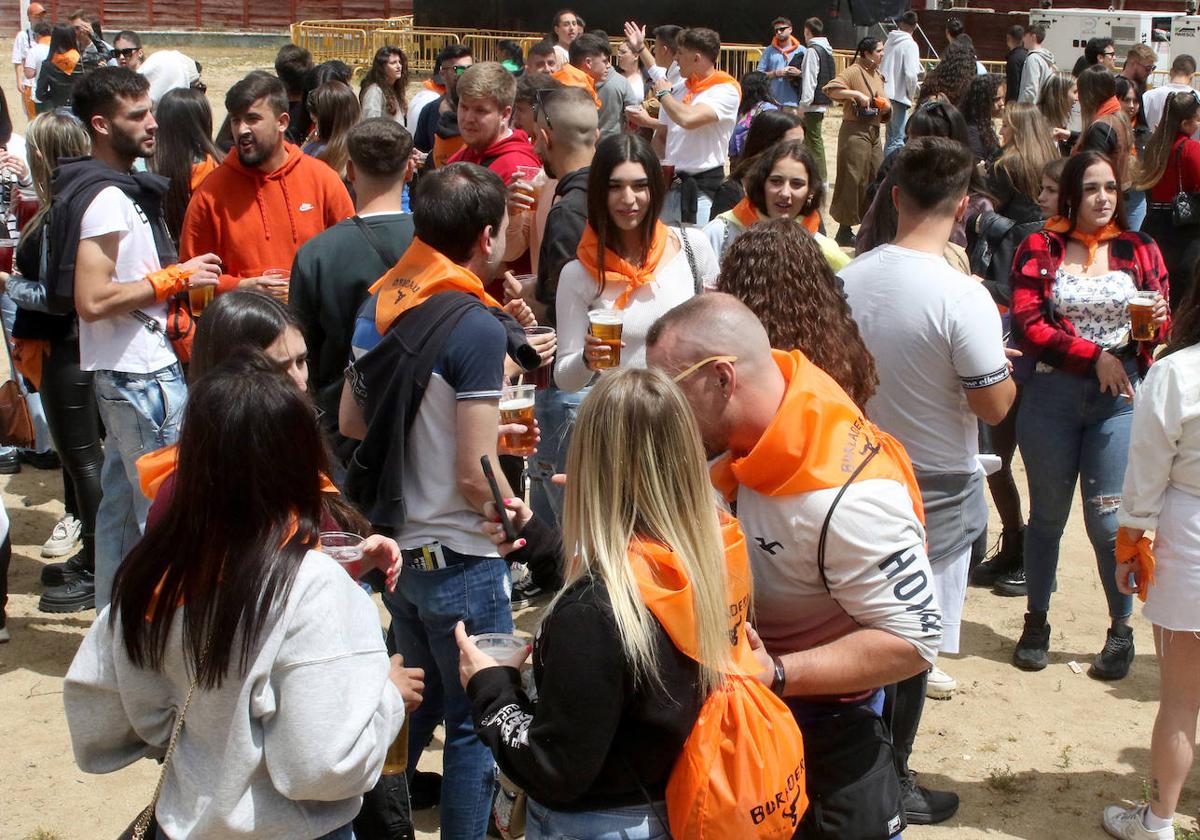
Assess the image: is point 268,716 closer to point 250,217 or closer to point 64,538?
point 250,217

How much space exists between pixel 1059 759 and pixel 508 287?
2.79 m

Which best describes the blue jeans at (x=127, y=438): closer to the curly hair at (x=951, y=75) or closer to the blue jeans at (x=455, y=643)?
the blue jeans at (x=455, y=643)

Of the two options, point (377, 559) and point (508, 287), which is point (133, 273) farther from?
point (377, 559)

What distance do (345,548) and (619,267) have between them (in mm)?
1988

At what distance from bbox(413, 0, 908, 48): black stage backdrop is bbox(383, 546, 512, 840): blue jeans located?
24.7 meters

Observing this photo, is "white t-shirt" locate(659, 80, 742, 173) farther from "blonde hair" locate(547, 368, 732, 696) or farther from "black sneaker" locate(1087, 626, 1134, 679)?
"blonde hair" locate(547, 368, 732, 696)

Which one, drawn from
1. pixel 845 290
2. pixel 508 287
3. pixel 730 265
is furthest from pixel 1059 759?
pixel 508 287

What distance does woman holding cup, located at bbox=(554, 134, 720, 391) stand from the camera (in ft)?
14.6

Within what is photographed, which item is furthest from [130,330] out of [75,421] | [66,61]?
[66,61]

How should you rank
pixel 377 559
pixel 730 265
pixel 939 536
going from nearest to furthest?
pixel 377 559, pixel 730 265, pixel 939 536

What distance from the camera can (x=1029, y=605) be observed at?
5340mm

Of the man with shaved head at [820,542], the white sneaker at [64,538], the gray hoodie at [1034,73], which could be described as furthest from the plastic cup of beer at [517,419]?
the gray hoodie at [1034,73]

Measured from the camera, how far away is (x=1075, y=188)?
4.88 metres

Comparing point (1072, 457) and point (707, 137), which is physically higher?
point (707, 137)
